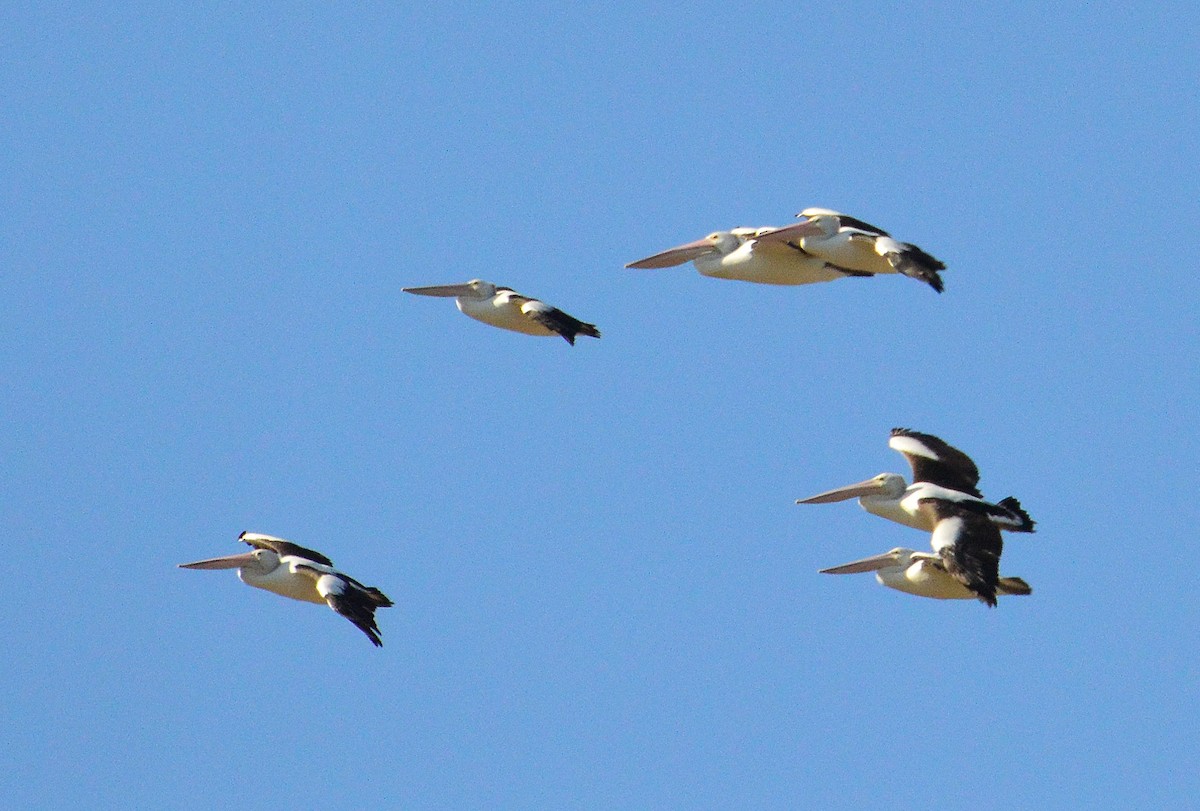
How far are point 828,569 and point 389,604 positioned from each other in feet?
11.4

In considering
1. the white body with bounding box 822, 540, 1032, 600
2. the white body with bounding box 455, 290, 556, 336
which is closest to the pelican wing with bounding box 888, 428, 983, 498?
the white body with bounding box 822, 540, 1032, 600

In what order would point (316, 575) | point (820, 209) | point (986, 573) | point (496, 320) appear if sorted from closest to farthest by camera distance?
point (986, 573), point (316, 575), point (820, 209), point (496, 320)

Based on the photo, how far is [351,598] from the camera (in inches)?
676

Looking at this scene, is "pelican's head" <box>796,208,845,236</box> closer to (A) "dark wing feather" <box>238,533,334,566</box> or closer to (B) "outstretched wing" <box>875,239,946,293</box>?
(B) "outstretched wing" <box>875,239,946,293</box>

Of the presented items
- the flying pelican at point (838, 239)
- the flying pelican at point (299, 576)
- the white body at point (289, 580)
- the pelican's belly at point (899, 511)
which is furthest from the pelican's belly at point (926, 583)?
the white body at point (289, 580)

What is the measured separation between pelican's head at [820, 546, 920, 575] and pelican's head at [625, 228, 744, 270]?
2.55 metres

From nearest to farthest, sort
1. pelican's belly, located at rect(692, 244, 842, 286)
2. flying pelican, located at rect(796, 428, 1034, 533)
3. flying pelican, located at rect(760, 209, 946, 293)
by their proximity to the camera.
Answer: flying pelican, located at rect(796, 428, 1034, 533) < flying pelican, located at rect(760, 209, 946, 293) < pelican's belly, located at rect(692, 244, 842, 286)

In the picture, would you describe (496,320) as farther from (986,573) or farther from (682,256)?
(986,573)

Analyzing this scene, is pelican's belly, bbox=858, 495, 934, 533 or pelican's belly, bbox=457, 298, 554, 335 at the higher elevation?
pelican's belly, bbox=457, 298, 554, 335

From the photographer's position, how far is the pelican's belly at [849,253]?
60.8 ft

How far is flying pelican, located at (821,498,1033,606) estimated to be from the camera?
16.3 metres

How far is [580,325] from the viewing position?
1920cm

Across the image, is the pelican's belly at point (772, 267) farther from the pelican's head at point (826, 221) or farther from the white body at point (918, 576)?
the white body at point (918, 576)

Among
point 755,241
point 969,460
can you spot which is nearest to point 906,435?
point 969,460
